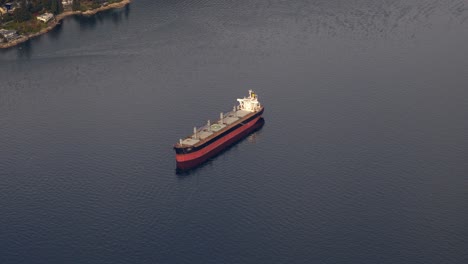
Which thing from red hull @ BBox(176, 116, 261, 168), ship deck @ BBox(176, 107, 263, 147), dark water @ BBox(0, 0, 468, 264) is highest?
ship deck @ BBox(176, 107, 263, 147)

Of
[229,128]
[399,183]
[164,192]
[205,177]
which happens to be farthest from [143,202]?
[399,183]

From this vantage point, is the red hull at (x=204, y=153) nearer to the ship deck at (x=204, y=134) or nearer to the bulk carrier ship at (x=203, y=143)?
the bulk carrier ship at (x=203, y=143)

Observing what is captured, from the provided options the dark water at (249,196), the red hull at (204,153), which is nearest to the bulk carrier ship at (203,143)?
the red hull at (204,153)

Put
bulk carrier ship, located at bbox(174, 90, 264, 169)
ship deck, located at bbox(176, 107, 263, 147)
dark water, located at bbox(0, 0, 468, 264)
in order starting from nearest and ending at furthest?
dark water, located at bbox(0, 0, 468, 264)
bulk carrier ship, located at bbox(174, 90, 264, 169)
ship deck, located at bbox(176, 107, 263, 147)

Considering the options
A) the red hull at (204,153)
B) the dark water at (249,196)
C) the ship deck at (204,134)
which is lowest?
the dark water at (249,196)

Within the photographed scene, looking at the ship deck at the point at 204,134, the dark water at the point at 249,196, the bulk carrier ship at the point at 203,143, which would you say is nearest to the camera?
the dark water at the point at 249,196

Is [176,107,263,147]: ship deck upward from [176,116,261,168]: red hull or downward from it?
upward

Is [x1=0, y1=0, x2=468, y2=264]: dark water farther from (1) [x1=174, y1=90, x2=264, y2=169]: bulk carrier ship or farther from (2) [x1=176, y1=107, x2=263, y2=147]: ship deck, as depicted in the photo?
(2) [x1=176, y1=107, x2=263, y2=147]: ship deck

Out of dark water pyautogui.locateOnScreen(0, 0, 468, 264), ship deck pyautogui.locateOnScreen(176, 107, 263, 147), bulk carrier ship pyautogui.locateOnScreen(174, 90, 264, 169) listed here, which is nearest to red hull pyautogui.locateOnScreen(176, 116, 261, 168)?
bulk carrier ship pyautogui.locateOnScreen(174, 90, 264, 169)

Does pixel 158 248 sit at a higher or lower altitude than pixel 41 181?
lower

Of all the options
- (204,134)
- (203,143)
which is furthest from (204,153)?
Result: (204,134)

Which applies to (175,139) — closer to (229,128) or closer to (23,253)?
(229,128)
